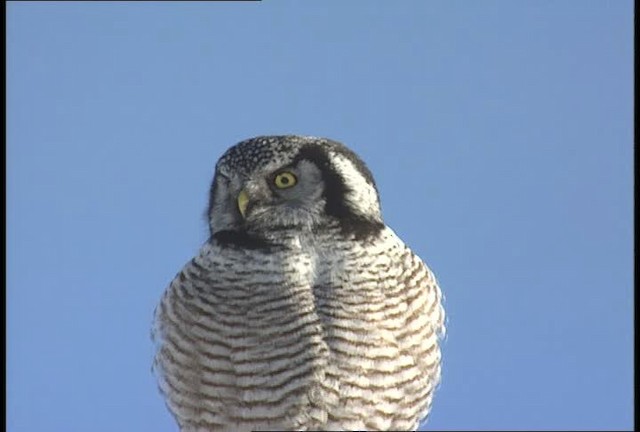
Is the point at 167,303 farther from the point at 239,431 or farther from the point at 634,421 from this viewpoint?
the point at 634,421

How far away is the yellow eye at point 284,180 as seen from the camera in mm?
4586

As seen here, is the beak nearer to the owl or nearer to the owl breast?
the owl

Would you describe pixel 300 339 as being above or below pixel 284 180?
below

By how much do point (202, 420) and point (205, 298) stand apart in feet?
1.47

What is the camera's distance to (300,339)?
4.37 m

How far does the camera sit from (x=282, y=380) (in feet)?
14.3

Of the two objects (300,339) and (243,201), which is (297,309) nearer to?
(300,339)

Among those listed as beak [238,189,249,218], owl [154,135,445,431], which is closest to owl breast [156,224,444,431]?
owl [154,135,445,431]

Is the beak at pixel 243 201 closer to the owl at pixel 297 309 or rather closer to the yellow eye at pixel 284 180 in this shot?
the owl at pixel 297 309

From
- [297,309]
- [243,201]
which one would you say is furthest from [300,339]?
[243,201]

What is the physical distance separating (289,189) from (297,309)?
485mm

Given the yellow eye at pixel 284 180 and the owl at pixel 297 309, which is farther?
the yellow eye at pixel 284 180

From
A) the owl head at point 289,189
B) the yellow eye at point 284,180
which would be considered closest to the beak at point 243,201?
the owl head at point 289,189

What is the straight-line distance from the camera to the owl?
4371 mm
